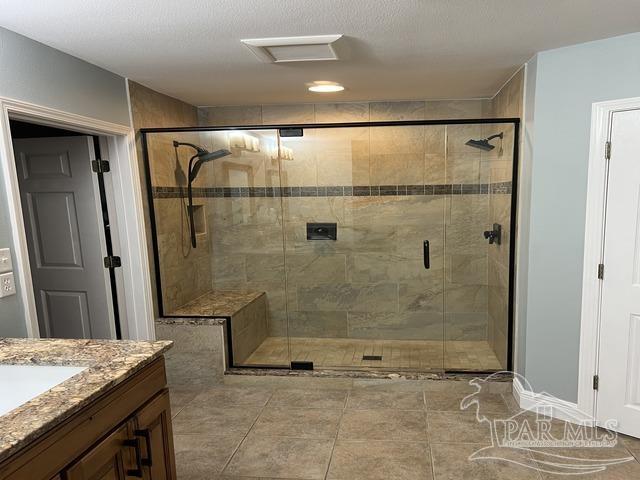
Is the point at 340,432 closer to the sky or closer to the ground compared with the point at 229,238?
closer to the ground

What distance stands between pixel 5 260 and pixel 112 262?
1.06 meters

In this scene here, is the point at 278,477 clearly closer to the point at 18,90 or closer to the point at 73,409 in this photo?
the point at 73,409

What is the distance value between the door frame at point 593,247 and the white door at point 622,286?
0.09 feet

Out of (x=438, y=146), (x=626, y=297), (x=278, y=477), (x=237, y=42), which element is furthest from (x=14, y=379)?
(x=438, y=146)

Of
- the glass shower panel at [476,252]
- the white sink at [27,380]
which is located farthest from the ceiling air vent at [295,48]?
the white sink at [27,380]

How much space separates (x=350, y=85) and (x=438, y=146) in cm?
94

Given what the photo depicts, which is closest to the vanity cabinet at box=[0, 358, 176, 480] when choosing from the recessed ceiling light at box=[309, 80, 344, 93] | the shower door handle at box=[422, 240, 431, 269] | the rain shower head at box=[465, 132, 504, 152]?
the recessed ceiling light at box=[309, 80, 344, 93]

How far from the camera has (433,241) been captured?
3689mm

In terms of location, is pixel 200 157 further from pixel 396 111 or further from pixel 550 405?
pixel 550 405

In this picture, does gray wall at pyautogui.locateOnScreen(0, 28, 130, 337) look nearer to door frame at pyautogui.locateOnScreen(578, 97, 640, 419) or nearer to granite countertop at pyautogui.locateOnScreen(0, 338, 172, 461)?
granite countertop at pyautogui.locateOnScreen(0, 338, 172, 461)

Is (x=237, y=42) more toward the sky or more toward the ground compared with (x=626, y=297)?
more toward the sky

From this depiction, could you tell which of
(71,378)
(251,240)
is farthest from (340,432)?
(251,240)

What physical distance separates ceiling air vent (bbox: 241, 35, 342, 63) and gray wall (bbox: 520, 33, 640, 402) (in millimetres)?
1236

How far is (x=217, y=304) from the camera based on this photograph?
358 centimetres
